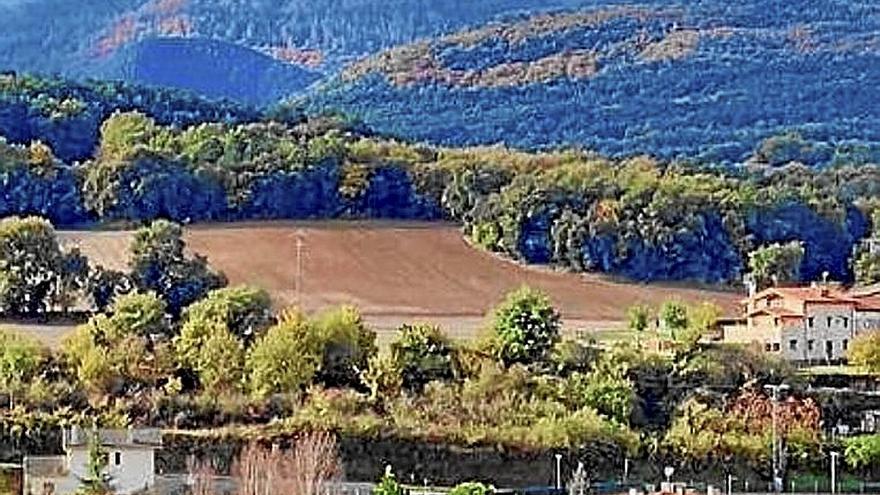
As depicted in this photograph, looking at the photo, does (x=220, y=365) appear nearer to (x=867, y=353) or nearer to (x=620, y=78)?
(x=867, y=353)

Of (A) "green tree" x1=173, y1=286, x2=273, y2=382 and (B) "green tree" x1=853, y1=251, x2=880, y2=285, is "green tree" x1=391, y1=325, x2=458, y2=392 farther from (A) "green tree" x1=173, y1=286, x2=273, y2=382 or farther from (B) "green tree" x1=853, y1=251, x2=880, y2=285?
(B) "green tree" x1=853, y1=251, x2=880, y2=285

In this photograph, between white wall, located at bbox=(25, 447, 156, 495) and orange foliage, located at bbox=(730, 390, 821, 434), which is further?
orange foliage, located at bbox=(730, 390, 821, 434)

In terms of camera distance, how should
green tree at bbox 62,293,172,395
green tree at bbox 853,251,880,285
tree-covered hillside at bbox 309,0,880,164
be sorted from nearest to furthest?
green tree at bbox 62,293,172,395
green tree at bbox 853,251,880,285
tree-covered hillside at bbox 309,0,880,164

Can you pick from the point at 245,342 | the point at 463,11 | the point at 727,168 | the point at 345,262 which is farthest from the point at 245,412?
the point at 463,11

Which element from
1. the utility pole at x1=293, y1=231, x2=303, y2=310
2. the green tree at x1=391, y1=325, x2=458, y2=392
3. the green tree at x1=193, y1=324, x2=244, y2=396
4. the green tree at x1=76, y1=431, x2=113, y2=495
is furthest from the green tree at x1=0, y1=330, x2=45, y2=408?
the utility pole at x1=293, y1=231, x2=303, y2=310

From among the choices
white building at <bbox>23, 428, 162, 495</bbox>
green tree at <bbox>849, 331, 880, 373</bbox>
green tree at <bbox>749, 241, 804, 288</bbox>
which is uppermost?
green tree at <bbox>749, 241, 804, 288</bbox>

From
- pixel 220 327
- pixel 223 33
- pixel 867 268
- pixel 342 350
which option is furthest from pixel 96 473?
pixel 223 33

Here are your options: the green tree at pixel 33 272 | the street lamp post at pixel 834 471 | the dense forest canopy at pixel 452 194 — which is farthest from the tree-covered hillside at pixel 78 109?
the street lamp post at pixel 834 471
